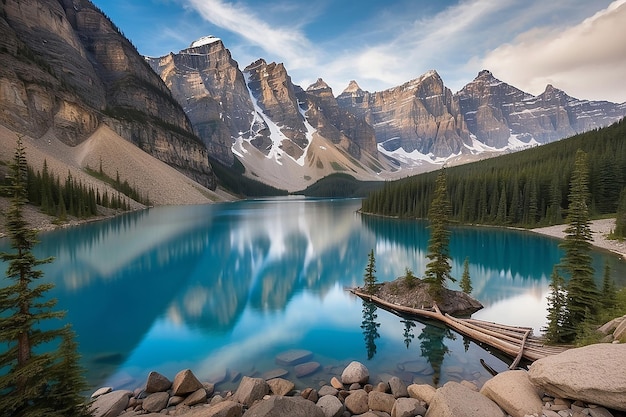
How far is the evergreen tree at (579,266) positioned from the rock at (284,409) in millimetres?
12221

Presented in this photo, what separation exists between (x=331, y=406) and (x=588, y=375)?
684 centimetres

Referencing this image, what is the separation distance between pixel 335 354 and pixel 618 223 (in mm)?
51787

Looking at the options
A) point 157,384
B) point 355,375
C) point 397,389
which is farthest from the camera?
point 355,375

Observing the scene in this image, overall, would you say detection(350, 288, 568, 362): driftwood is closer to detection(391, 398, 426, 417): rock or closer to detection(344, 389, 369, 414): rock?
detection(391, 398, 426, 417): rock

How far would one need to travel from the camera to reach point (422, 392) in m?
10.6

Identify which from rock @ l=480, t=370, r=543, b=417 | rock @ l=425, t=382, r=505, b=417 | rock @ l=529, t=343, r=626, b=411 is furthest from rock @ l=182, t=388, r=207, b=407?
rock @ l=529, t=343, r=626, b=411

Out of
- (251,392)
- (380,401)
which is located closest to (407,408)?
(380,401)

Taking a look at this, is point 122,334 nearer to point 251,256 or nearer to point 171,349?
point 171,349

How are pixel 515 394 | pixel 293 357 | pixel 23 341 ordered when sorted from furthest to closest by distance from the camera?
pixel 293 357 < pixel 515 394 < pixel 23 341

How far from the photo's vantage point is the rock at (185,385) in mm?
11164

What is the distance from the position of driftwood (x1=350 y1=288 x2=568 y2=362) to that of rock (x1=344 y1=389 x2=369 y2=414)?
6.78 meters

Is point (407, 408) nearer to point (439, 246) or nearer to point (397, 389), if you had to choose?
point (397, 389)

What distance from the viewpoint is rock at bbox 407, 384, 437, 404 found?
33.7ft

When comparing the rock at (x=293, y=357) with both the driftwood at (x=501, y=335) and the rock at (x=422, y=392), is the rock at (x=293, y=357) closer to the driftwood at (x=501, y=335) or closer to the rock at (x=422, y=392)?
the rock at (x=422, y=392)
